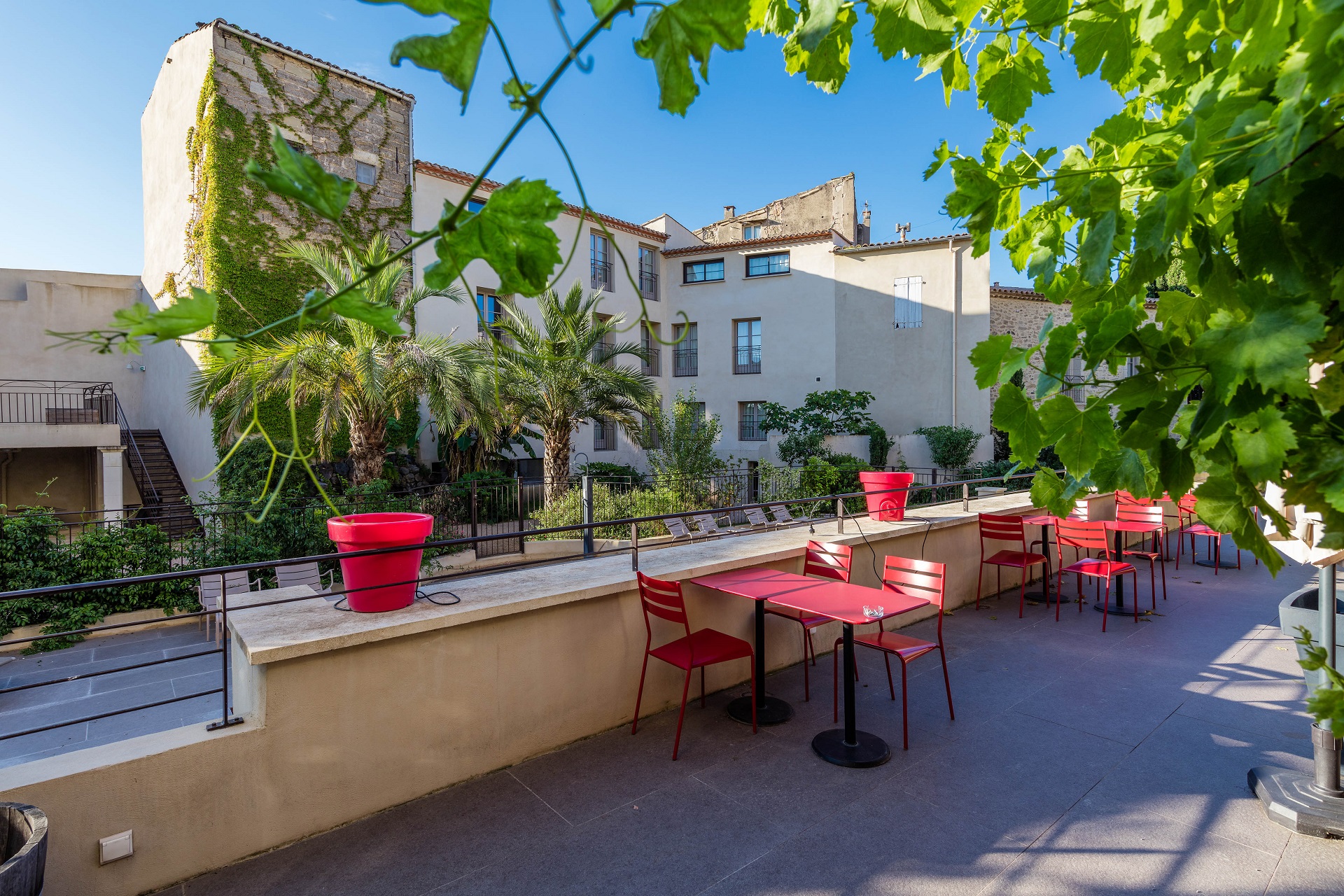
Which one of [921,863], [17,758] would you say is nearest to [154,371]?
[17,758]

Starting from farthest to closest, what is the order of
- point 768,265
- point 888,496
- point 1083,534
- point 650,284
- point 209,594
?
point 650,284, point 768,265, point 209,594, point 1083,534, point 888,496

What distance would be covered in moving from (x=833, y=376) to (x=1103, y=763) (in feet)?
59.4

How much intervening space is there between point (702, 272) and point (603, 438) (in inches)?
271

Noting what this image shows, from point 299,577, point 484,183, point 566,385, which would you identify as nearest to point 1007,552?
point 299,577

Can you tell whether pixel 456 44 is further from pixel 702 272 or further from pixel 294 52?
pixel 702 272

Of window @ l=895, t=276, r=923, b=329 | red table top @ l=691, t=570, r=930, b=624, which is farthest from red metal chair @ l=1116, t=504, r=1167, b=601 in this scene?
window @ l=895, t=276, r=923, b=329

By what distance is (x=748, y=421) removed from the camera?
22672 millimetres

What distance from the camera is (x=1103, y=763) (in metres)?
3.74

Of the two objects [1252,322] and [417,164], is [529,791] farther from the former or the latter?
[417,164]

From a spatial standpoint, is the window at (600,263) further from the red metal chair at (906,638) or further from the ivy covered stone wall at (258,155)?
the red metal chair at (906,638)

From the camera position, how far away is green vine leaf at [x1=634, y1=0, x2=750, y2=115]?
703 mm

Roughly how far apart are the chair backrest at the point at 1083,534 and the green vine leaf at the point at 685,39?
7.14 m

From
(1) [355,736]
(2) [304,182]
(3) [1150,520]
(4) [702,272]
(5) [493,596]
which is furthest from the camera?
(4) [702,272]

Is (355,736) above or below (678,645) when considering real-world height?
below
